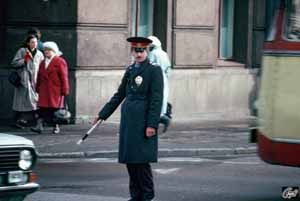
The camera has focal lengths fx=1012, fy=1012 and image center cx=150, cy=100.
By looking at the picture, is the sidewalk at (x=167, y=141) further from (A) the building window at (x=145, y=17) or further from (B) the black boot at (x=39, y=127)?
(A) the building window at (x=145, y=17)

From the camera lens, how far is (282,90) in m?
11.0

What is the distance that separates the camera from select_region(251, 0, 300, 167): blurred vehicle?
10906 millimetres

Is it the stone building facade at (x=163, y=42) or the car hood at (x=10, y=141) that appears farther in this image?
the stone building facade at (x=163, y=42)

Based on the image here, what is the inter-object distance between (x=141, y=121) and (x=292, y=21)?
1976 millimetres

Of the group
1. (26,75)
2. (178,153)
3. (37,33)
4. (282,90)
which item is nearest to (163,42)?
(37,33)

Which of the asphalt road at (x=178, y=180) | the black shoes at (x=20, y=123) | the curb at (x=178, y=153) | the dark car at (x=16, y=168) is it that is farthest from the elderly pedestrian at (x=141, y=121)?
the black shoes at (x=20, y=123)

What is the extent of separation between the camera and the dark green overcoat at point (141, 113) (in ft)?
36.0

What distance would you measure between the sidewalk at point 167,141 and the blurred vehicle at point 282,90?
5701mm

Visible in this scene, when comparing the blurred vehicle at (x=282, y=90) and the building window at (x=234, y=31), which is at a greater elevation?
the building window at (x=234, y=31)

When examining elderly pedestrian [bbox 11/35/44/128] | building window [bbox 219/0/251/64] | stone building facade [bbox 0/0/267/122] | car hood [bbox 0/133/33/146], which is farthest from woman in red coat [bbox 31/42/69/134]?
car hood [bbox 0/133/33/146]

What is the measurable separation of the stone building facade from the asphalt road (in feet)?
15.7

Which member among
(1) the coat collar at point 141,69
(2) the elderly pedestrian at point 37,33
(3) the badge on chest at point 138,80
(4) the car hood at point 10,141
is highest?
(2) the elderly pedestrian at point 37,33

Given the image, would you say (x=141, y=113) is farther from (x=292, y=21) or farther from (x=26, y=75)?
(x=26, y=75)

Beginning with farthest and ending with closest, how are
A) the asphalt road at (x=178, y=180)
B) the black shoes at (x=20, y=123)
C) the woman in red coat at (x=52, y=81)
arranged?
the black shoes at (x=20, y=123) < the woman in red coat at (x=52, y=81) < the asphalt road at (x=178, y=180)
